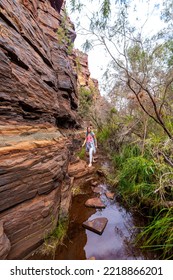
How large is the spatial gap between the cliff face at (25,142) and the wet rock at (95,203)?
716 mm

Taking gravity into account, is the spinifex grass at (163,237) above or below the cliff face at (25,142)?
below

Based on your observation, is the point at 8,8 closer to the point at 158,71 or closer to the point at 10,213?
the point at 10,213

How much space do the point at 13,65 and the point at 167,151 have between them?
3937mm

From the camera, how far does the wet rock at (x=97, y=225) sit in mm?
3097

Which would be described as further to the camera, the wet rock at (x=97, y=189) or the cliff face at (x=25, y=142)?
the wet rock at (x=97, y=189)

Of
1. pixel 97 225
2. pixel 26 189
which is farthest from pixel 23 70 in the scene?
pixel 97 225

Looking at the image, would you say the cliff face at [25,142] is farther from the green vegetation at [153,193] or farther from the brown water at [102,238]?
the green vegetation at [153,193]

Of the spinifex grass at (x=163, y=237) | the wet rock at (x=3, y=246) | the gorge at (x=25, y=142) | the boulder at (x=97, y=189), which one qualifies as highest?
the gorge at (x=25, y=142)

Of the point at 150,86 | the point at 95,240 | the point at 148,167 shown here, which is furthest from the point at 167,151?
the point at 95,240

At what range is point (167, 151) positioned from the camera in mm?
3896

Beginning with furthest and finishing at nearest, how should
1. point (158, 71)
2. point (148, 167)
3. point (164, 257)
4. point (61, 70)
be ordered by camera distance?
point (61, 70) → point (158, 71) → point (148, 167) → point (164, 257)

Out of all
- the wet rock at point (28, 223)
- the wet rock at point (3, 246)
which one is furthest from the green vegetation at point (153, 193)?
the wet rock at point (3, 246)

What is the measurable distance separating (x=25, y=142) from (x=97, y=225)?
229cm

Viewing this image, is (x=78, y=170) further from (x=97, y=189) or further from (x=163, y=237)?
(x=163, y=237)
